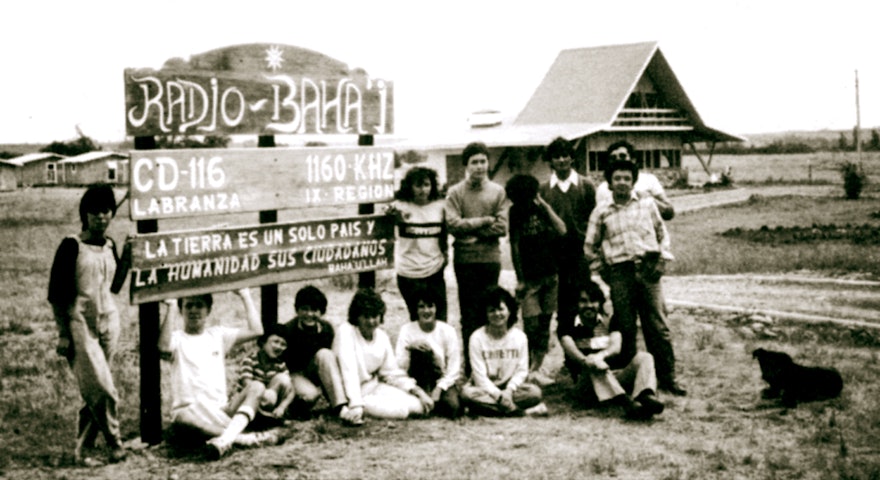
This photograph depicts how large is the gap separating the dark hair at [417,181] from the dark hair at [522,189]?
567 millimetres

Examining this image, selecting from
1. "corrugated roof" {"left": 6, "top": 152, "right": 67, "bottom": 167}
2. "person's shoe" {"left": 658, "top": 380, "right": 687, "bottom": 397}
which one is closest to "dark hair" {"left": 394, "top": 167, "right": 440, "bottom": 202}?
"person's shoe" {"left": 658, "top": 380, "right": 687, "bottom": 397}

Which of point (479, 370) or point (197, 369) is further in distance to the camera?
point (479, 370)

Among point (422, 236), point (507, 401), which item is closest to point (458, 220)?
point (422, 236)

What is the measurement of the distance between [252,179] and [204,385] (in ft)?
5.06

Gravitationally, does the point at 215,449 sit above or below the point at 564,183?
below

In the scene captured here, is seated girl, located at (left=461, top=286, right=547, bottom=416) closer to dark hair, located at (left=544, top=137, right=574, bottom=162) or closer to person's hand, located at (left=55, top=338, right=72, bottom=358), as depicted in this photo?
dark hair, located at (left=544, top=137, right=574, bottom=162)

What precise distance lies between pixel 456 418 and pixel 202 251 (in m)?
2.15

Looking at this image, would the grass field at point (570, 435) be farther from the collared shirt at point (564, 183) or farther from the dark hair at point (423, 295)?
the collared shirt at point (564, 183)

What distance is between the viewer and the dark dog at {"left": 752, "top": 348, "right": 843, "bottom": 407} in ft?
24.1

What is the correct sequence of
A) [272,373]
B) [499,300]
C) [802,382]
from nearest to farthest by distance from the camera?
[272,373]
[499,300]
[802,382]

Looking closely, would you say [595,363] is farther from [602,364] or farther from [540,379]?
[540,379]

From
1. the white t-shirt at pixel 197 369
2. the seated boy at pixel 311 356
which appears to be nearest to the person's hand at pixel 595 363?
the seated boy at pixel 311 356

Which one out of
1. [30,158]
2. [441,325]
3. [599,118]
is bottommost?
[441,325]

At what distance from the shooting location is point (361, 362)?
7.07 m
